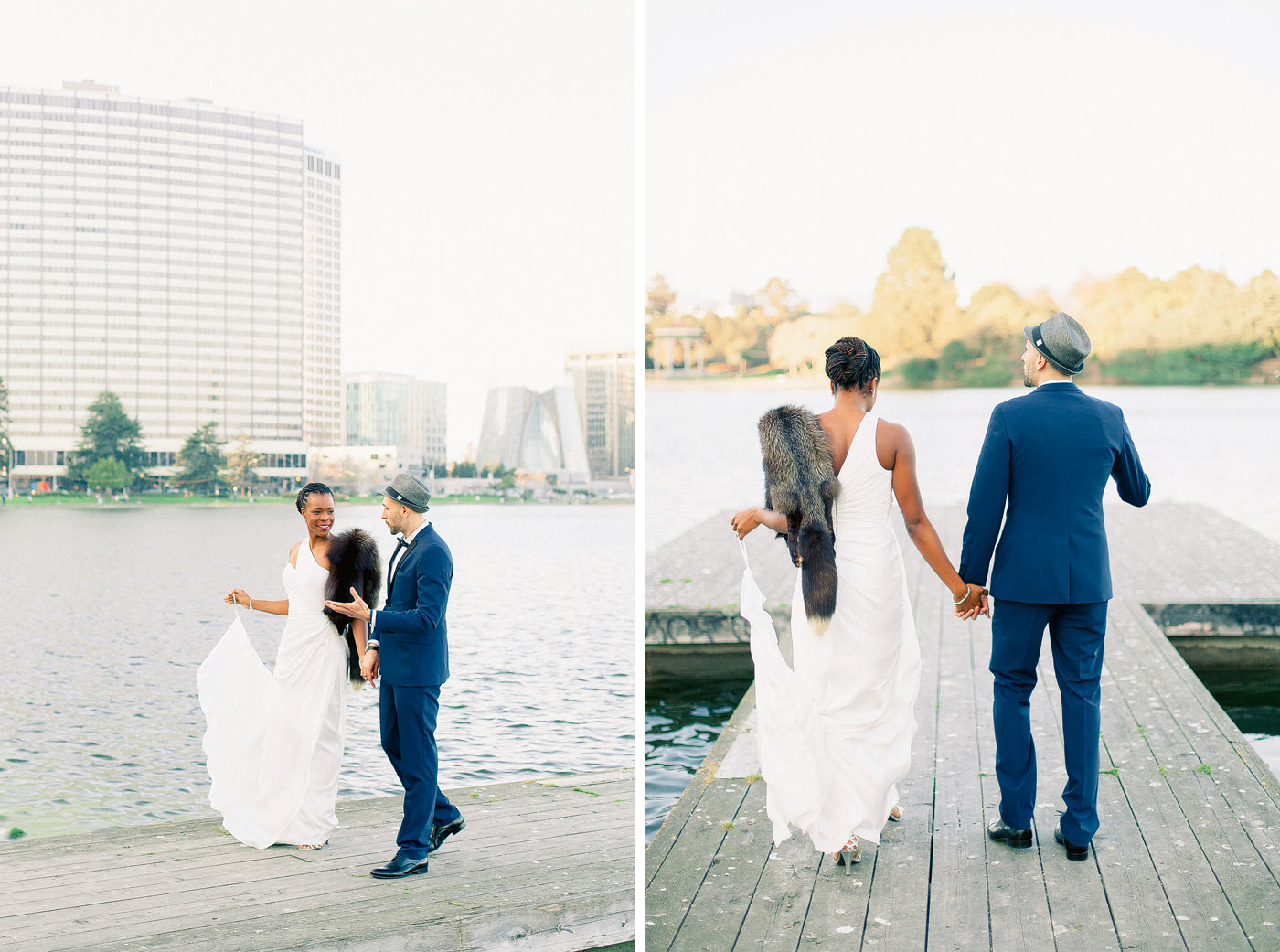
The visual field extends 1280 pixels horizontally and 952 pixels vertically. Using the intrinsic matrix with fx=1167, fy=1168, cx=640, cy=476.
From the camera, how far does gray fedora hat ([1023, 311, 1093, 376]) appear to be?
3836 millimetres

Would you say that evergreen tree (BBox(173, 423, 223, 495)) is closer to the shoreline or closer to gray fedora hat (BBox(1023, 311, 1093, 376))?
the shoreline

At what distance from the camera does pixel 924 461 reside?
5372 centimetres

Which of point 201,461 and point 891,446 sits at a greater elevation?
point 891,446

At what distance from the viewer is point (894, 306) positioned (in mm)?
73500

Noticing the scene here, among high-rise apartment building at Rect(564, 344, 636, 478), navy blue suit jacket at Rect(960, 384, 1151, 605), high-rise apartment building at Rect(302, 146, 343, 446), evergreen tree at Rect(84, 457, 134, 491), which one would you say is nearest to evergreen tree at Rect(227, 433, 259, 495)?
evergreen tree at Rect(84, 457, 134, 491)

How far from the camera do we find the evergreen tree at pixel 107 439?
430 feet

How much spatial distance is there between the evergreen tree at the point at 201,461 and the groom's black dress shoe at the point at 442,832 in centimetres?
13506

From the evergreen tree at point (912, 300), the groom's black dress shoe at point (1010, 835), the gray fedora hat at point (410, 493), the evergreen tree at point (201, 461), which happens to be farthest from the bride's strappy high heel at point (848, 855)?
the evergreen tree at point (201, 461)

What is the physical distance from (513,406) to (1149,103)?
230 ft

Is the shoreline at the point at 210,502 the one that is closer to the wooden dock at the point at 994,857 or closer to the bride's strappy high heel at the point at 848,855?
the wooden dock at the point at 994,857

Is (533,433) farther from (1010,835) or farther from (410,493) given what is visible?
(1010,835)

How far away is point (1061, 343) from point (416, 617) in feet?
7.77

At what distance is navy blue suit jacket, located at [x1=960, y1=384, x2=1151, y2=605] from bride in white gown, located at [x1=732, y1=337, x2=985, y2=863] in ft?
0.69

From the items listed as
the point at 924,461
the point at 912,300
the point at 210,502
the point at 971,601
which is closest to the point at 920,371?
Result: the point at 912,300
